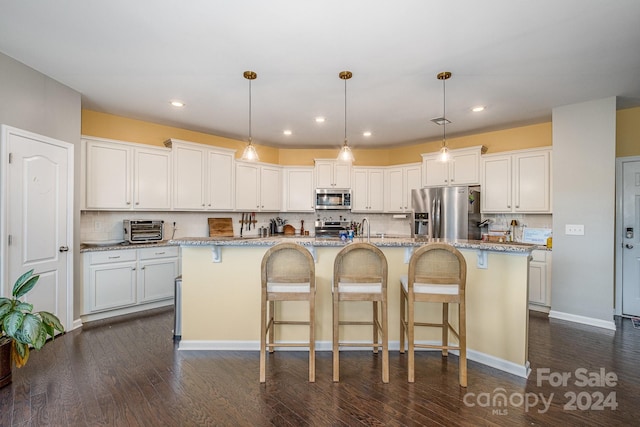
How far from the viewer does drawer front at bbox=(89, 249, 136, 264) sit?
3670mm

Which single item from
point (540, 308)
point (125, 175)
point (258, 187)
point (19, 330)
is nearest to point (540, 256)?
point (540, 308)

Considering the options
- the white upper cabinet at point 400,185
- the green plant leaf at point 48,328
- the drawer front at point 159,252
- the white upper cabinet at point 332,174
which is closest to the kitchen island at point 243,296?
the green plant leaf at point 48,328

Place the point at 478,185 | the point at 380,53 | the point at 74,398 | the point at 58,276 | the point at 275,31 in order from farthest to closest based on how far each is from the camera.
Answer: the point at 478,185 → the point at 58,276 → the point at 380,53 → the point at 275,31 → the point at 74,398

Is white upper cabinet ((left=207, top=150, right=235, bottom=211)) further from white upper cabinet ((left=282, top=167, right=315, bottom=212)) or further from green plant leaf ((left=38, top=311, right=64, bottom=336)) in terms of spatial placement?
green plant leaf ((left=38, top=311, right=64, bottom=336))

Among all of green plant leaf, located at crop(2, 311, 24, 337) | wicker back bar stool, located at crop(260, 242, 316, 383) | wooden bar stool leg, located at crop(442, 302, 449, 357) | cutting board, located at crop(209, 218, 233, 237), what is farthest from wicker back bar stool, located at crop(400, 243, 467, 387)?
cutting board, located at crop(209, 218, 233, 237)

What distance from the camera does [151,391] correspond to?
7.20 feet

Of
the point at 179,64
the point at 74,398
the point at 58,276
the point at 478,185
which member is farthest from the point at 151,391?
the point at 478,185

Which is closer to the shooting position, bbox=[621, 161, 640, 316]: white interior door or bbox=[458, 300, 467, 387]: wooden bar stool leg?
bbox=[458, 300, 467, 387]: wooden bar stool leg

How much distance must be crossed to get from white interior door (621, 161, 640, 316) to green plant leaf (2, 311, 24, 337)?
6.51m

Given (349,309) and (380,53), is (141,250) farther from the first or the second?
(380,53)

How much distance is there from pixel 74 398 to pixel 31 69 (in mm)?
3114

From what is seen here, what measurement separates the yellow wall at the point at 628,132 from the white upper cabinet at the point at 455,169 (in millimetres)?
1604

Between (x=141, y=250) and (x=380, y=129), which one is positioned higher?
(x=380, y=129)

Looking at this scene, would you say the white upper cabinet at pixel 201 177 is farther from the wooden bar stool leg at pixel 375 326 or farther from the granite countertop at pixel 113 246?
the wooden bar stool leg at pixel 375 326
